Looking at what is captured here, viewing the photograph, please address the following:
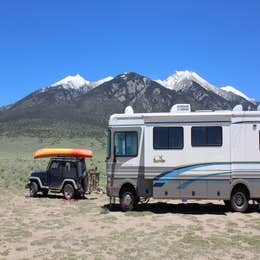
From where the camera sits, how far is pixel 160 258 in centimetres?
903

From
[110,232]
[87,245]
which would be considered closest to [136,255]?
[87,245]

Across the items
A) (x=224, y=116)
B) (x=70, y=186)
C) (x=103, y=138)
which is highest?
(x=103, y=138)

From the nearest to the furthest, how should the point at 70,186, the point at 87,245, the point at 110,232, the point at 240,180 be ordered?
the point at 87,245 → the point at 110,232 → the point at 240,180 → the point at 70,186

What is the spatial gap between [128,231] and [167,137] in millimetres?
4107

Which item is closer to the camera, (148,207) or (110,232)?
(110,232)

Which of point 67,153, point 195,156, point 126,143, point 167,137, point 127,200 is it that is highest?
point 167,137

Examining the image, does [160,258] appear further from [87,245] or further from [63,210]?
[63,210]

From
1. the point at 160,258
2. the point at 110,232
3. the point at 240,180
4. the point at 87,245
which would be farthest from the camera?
the point at 240,180

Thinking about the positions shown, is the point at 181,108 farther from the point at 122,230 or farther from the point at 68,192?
the point at 68,192

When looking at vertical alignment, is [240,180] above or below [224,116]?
below

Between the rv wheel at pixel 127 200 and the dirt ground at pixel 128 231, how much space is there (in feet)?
1.14

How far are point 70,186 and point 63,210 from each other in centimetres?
331

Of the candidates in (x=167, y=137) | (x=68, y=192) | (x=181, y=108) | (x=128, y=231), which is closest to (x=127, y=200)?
(x=167, y=137)

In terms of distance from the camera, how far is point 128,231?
38.1ft
